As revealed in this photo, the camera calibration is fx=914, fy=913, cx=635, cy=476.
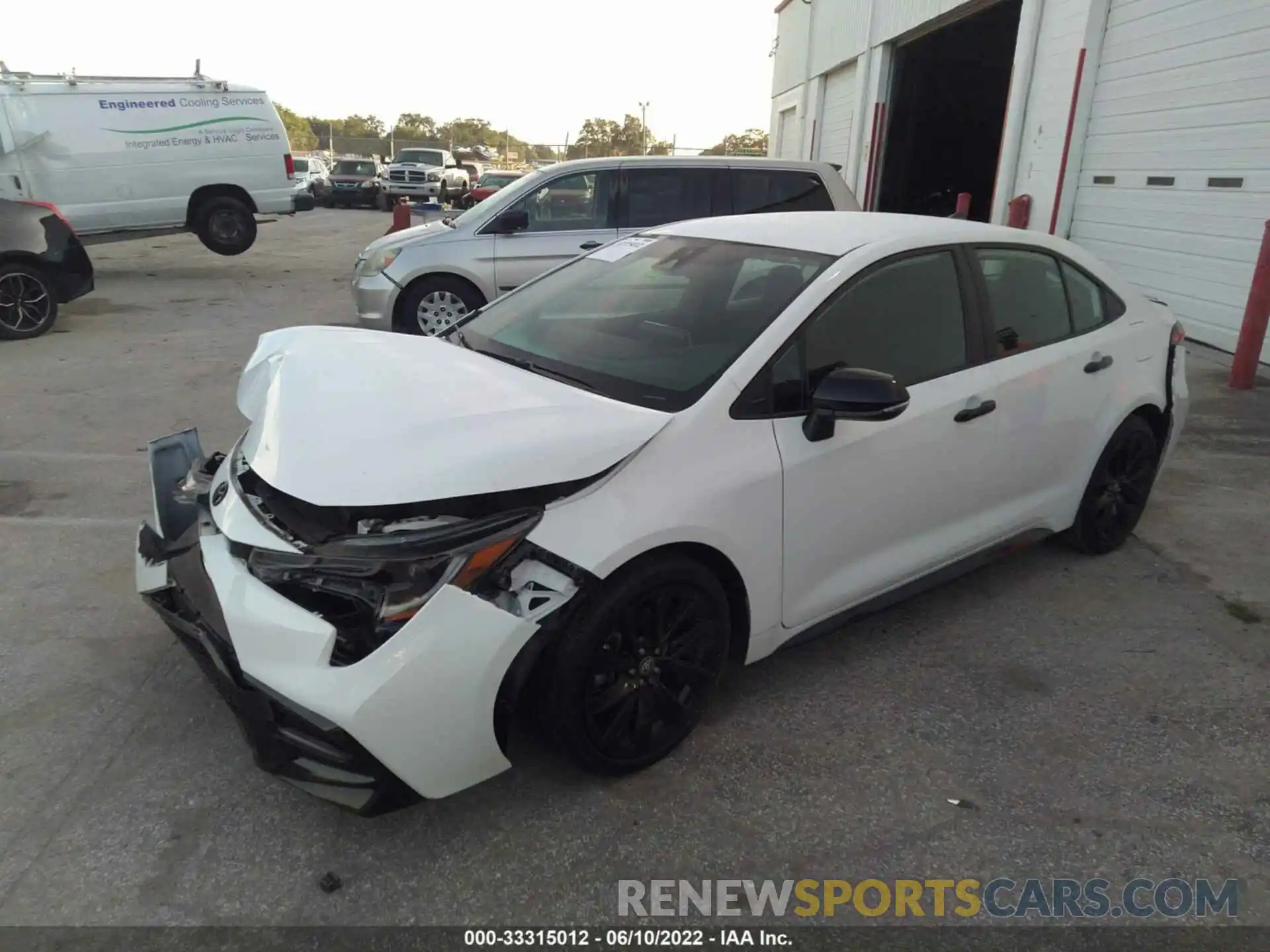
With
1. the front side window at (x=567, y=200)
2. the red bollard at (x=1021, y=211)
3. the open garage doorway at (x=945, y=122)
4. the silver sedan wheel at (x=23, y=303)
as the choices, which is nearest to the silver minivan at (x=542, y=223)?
the front side window at (x=567, y=200)

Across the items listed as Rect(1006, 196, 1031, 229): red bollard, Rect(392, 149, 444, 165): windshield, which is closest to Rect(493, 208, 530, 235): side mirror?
Rect(1006, 196, 1031, 229): red bollard

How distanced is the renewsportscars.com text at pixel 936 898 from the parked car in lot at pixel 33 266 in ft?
30.2

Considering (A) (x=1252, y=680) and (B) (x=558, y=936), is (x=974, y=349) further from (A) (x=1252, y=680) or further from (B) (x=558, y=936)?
(B) (x=558, y=936)

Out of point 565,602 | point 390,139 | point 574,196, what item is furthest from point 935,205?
point 390,139

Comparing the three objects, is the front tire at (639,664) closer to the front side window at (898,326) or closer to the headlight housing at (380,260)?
the front side window at (898,326)

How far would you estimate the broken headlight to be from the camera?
2.22 meters

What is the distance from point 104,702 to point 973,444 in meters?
3.15

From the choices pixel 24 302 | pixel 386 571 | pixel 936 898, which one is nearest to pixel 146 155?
pixel 24 302

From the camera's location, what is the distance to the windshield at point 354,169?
29.8 m

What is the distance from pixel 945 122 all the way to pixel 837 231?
18.7 m

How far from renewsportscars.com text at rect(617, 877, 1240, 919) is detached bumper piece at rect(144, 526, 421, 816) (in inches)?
26.8

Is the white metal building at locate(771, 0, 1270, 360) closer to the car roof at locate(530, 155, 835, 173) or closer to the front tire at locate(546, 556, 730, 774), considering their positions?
the car roof at locate(530, 155, 835, 173)

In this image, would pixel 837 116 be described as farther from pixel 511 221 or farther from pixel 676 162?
pixel 511 221

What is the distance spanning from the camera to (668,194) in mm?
8305
